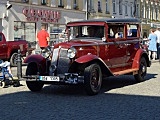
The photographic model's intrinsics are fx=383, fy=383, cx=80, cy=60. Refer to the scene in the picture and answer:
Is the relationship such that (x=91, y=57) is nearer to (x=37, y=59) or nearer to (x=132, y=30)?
(x=37, y=59)

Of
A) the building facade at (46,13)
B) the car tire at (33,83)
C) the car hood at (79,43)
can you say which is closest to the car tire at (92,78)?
the car hood at (79,43)

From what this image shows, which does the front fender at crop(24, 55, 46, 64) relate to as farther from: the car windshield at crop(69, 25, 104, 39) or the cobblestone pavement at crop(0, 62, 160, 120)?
the car windshield at crop(69, 25, 104, 39)

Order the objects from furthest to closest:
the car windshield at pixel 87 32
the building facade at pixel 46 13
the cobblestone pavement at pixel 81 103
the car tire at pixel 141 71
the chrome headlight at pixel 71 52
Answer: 1. the building facade at pixel 46 13
2. the car tire at pixel 141 71
3. the car windshield at pixel 87 32
4. the chrome headlight at pixel 71 52
5. the cobblestone pavement at pixel 81 103

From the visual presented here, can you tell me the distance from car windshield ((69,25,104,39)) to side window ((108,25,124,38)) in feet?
0.94

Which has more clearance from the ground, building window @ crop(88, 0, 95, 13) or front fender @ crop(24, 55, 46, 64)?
Answer: building window @ crop(88, 0, 95, 13)

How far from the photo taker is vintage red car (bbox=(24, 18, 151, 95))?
9750 mm

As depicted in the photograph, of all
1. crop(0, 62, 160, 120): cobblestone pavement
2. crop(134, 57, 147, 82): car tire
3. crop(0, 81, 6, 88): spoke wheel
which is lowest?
crop(0, 62, 160, 120): cobblestone pavement

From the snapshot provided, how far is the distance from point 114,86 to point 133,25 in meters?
2.27

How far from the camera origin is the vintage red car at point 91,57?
384 inches

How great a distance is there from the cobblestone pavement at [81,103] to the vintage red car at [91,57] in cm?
44

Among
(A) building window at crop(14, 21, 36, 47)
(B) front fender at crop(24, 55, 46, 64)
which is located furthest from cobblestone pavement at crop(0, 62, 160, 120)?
(A) building window at crop(14, 21, 36, 47)

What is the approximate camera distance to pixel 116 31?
11.4 m

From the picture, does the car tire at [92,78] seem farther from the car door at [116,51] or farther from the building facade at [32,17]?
the building facade at [32,17]

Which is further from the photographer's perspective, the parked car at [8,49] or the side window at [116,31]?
the parked car at [8,49]
